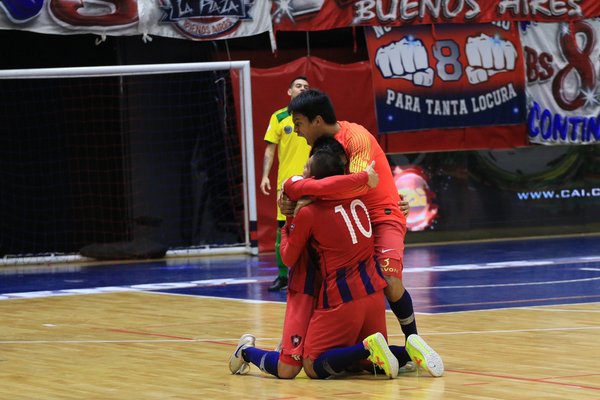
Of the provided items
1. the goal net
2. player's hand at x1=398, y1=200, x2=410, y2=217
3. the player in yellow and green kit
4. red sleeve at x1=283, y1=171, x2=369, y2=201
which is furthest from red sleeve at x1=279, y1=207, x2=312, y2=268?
the goal net

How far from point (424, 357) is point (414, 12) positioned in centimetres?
1391

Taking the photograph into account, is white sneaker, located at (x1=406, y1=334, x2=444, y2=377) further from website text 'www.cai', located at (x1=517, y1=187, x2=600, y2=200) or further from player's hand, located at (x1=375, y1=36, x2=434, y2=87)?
website text 'www.cai', located at (x1=517, y1=187, x2=600, y2=200)

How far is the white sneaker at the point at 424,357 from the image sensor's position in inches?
312

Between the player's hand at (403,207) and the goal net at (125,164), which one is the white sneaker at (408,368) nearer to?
the player's hand at (403,207)

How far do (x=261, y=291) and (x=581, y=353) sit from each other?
5881mm

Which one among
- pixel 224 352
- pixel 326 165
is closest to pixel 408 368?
pixel 326 165

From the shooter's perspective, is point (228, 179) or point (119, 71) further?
point (228, 179)

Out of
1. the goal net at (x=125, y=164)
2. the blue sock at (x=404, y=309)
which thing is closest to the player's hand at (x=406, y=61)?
the goal net at (x=125, y=164)

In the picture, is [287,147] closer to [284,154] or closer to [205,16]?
[284,154]

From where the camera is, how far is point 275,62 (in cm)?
2150

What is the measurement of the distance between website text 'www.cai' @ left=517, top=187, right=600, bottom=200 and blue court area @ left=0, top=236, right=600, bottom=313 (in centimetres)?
114

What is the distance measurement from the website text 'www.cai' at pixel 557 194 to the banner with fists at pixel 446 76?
4.13 ft

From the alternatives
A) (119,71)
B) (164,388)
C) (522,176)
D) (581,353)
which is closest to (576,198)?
(522,176)

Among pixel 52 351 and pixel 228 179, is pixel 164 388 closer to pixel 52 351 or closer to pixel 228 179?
pixel 52 351
